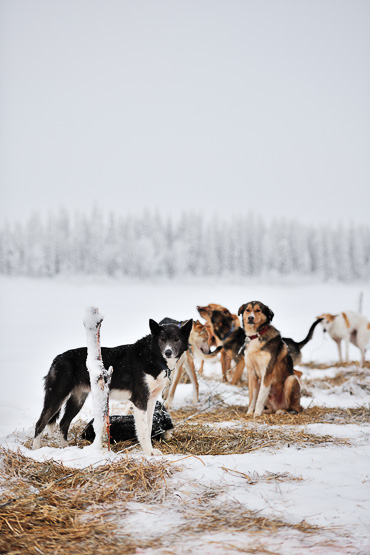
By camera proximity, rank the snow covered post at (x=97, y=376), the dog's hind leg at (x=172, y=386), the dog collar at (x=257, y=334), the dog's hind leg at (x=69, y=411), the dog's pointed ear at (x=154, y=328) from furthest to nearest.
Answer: the dog's hind leg at (x=172, y=386)
the dog collar at (x=257, y=334)
the dog's hind leg at (x=69, y=411)
the dog's pointed ear at (x=154, y=328)
the snow covered post at (x=97, y=376)

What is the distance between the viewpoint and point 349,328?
950cm

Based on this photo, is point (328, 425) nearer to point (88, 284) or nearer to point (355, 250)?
point (88, 284)

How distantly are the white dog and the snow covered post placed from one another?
23.1ft

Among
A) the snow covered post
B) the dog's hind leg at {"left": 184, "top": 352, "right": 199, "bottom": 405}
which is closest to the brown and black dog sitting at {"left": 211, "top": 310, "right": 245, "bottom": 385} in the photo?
the dog's hind leg at {"left": 184, "top": 352, "right": 199, "bottom": 405}

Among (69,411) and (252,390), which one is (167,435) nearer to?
(69,411)

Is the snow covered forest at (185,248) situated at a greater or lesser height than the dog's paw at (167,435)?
greater

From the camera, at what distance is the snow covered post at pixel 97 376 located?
3117 mm

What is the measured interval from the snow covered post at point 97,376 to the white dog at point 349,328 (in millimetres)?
7033

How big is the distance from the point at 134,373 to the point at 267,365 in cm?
208

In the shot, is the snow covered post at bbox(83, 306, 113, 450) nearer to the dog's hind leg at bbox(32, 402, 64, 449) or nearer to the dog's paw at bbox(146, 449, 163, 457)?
the dog's paw at bbox(146, 449, 163, 457)

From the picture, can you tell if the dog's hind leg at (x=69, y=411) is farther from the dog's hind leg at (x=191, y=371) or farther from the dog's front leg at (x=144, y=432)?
the dog's hind leg at (x=191, y=371)

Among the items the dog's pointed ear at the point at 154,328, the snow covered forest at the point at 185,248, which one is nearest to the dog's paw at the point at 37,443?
the dog's pointed ear at the point at 154,328

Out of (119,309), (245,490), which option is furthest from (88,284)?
(245,490)

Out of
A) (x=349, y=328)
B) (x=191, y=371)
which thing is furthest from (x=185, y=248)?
(x=191, y=371)
